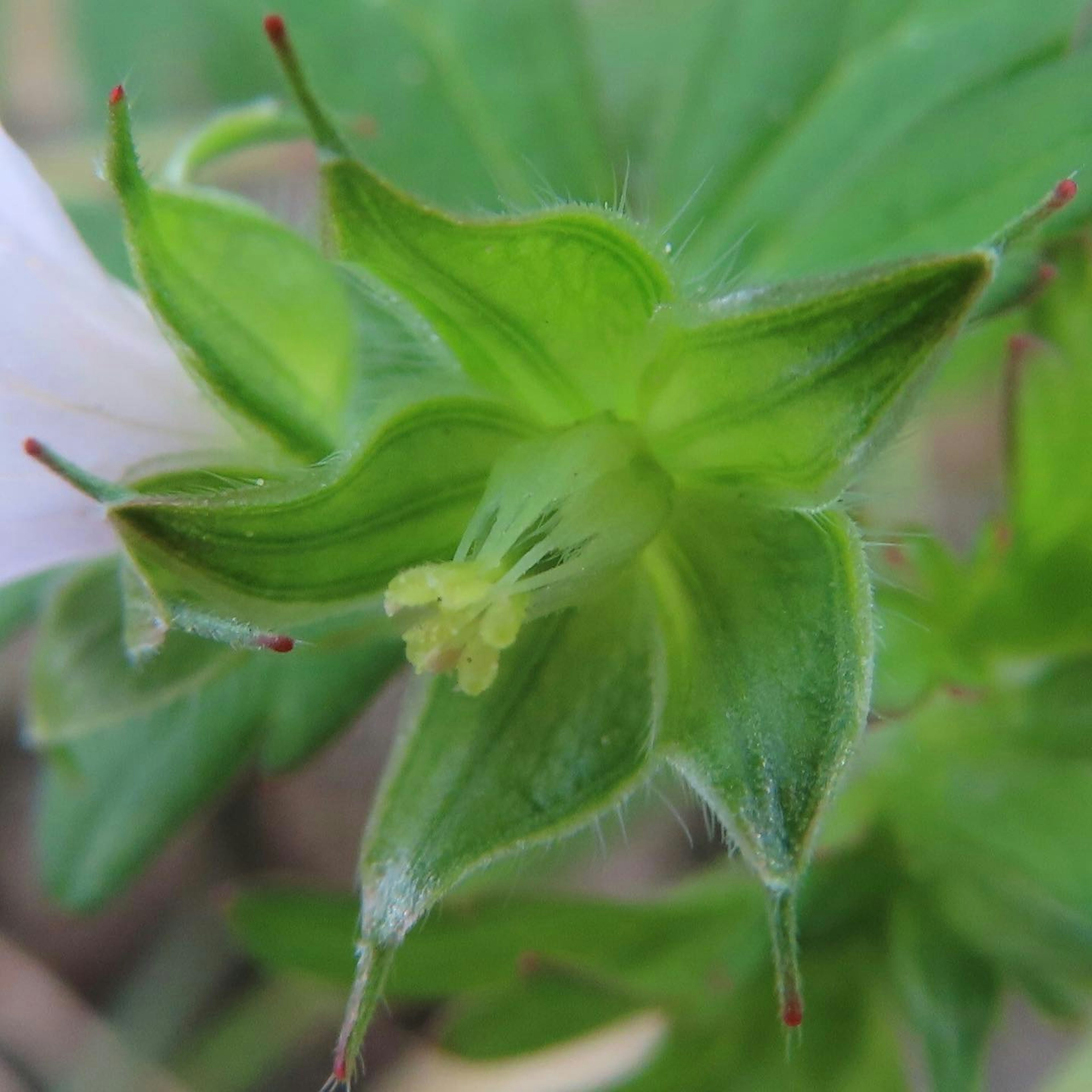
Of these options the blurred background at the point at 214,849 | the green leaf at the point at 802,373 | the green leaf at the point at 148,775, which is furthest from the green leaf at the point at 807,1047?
the green leaf at the point at 802,373

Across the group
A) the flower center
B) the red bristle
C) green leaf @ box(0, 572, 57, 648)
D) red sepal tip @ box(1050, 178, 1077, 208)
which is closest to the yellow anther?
the flower center

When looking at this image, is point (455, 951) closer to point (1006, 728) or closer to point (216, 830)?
point (1006, 728)

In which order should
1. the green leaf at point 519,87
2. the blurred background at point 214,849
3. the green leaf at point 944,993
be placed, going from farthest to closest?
the blurred background at point 214,849 < the green leaf at point 519,87 < the green leaf at point 944,993

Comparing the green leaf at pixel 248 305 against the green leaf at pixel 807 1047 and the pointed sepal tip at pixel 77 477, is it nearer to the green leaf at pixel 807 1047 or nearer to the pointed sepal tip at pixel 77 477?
the pointed sepal tip at pixel 77 477

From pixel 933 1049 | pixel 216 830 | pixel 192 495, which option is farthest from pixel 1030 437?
pixel 216 830

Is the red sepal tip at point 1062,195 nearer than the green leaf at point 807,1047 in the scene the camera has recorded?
Yes

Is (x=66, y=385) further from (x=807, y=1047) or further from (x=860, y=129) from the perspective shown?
(x=807, y=1047)

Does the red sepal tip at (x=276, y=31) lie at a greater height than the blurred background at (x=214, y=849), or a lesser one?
greater
